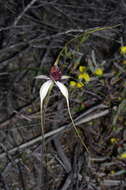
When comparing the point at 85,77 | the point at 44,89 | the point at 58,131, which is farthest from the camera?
the point at 85,77

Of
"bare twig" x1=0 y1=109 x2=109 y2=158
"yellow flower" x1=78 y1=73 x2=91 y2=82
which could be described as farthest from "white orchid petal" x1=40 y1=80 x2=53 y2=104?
"yellow flower" x1=78 y1=73 x2=91 y2=82

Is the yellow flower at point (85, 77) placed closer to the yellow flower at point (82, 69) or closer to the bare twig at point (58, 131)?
the yellow flower at point (82, 69)

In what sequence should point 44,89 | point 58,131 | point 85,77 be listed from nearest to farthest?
point 44,89 < point 58,131 < point 85,77

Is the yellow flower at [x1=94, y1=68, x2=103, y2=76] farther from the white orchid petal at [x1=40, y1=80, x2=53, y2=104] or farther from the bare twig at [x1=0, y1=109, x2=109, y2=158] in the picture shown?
the white orchid petal at [x1=40, y1=80, x2=53, y2=104]

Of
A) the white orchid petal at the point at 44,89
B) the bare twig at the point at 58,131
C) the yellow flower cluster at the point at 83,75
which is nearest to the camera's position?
the white orchid petal at the point at 44,89

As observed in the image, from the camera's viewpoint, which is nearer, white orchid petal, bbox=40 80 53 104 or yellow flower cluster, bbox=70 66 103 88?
white orchid petal, bbox=40 80 53 104

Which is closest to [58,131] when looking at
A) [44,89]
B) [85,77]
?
[85,77]

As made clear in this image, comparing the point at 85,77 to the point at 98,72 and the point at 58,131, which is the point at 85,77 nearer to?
the point at 98,72

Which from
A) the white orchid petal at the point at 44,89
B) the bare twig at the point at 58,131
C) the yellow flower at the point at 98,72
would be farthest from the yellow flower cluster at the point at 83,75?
the white orchid petal at the point at 44,89

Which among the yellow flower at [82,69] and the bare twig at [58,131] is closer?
the bare twig at [58,131]

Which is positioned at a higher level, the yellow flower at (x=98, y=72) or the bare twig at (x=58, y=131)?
the yellow flower at (x=98, y=72)

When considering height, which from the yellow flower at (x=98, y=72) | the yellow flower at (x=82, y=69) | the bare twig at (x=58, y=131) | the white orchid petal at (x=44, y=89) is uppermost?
the white orchid petal at (x=44, y=89)

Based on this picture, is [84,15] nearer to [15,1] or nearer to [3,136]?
[15,1]

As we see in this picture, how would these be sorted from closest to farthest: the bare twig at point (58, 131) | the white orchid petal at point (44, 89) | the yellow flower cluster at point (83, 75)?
1. the white orchid petal at point (44, 89)
2. the bare twig at point (58, 131)
3. the yellow flower cluster at point (83, 75)
